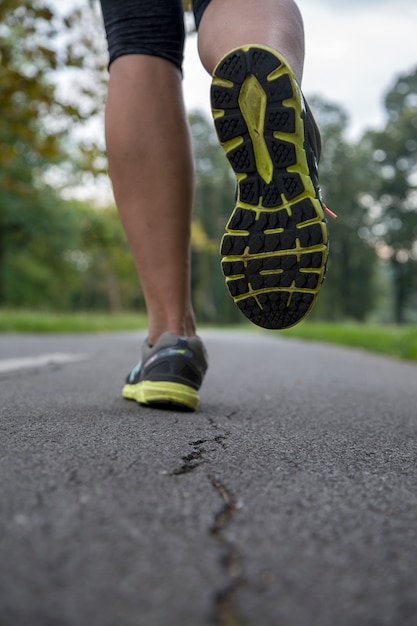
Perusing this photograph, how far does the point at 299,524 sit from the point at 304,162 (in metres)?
0.73

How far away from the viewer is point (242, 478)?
881 millimetres

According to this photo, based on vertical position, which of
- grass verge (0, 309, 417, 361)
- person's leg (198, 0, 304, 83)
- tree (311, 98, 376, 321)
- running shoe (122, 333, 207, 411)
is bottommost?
grass verge (0, 309, 417, 361)

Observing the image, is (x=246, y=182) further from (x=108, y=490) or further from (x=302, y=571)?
(x=302, y=571)

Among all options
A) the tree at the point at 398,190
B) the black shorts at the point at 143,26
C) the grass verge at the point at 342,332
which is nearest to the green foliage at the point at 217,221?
the tree at the point at 398,190

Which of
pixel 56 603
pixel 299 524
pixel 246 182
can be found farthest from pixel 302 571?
pixel 246 182

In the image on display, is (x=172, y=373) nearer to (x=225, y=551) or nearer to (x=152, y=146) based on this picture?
(x=152, y=146)

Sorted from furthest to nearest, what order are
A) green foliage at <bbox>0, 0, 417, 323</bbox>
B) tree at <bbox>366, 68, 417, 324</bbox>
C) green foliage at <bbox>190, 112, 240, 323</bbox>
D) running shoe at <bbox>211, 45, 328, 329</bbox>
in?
green foliage at <bbox>190, 112, 240, 323</bbox> → tree at <bbox>366, 68, 417, 324</bbox> → green foliage at <bbox>0, 0, 417, 323</bbox> → running shoe at <bbox>211, 45, 328, 329</bbox>

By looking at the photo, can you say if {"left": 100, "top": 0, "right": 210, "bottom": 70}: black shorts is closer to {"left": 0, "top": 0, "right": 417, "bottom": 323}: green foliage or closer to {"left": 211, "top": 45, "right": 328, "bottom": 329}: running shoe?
{"left": 211, "top": 45, "right": 328, "bottom": 329}: running shoe

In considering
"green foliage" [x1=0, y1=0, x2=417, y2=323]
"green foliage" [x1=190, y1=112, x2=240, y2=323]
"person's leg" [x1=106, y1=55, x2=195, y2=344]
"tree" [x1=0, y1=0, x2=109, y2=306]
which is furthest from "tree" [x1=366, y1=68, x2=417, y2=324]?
"person's leg" [x1=106, y1=55, x2=195, y2=344]

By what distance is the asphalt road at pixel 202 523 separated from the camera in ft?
1.76

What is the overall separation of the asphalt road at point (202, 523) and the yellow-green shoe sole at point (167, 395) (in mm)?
135

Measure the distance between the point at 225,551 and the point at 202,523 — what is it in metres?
0.07

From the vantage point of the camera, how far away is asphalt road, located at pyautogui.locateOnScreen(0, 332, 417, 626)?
54 cm

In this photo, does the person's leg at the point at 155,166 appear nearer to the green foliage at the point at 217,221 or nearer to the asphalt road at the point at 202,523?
the asphalt road at the point at 202,523
